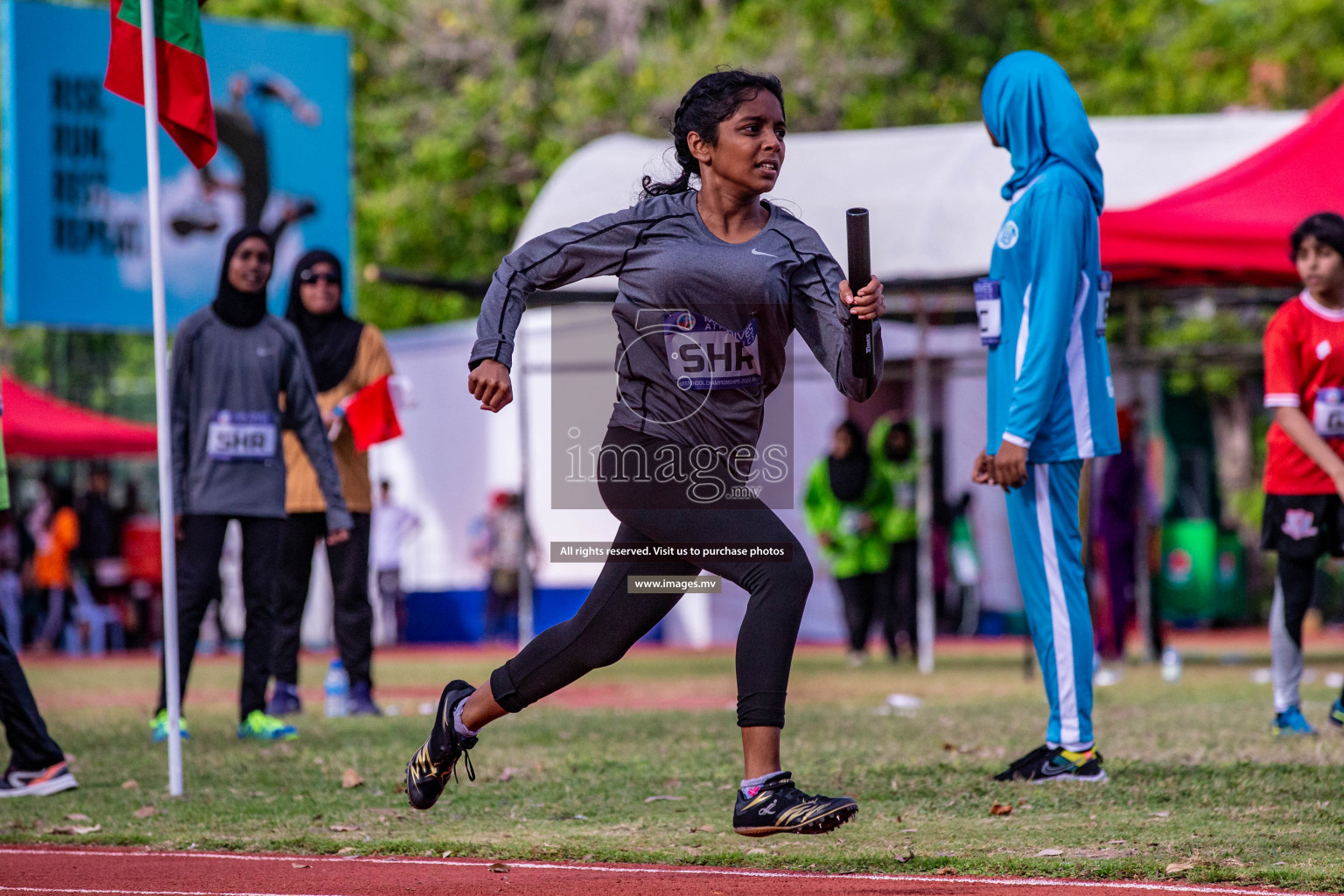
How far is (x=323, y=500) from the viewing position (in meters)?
8.95

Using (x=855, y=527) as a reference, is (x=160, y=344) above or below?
above

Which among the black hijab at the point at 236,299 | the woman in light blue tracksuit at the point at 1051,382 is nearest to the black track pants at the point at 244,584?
the black hijab at the point at 236,299

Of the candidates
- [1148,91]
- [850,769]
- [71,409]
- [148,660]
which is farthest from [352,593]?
[1148,91]

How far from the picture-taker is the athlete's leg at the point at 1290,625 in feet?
24.9

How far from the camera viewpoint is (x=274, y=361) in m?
Answer: 8.30

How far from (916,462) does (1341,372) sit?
295 inches

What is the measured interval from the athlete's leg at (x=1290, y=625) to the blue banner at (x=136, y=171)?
13.1m

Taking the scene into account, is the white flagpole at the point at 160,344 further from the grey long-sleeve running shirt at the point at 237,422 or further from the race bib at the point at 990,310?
the race bib at the point at 990,310

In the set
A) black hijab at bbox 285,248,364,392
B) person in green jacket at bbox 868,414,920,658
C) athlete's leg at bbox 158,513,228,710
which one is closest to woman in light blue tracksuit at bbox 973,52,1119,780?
athlete's leg at bbox 158,513,228,710

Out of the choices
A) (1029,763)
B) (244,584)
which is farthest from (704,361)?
(244,584)

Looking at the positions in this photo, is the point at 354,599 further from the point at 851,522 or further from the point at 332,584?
the point at 851,522

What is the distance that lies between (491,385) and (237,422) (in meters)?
3.96

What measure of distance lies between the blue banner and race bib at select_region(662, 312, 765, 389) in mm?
14377

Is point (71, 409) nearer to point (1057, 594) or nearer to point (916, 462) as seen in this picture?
point (916, 462)
